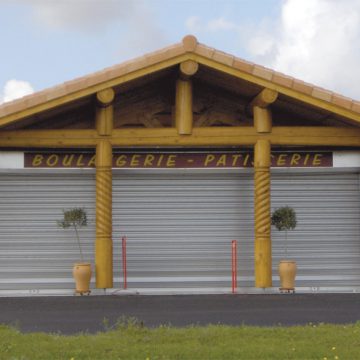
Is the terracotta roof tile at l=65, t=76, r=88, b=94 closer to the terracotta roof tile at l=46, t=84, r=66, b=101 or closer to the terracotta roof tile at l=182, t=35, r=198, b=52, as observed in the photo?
the terracotta roof tile at l=46, t=84, r=66, b=101

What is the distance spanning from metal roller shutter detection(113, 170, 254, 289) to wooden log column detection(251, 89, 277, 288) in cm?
94

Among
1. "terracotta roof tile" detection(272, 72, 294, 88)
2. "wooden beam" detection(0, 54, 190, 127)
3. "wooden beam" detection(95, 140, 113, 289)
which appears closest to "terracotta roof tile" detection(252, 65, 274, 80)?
"terracotta roof tile" detection(272, 72, 294, 88)

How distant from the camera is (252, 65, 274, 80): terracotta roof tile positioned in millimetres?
19672

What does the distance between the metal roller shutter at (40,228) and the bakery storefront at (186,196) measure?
2 cm

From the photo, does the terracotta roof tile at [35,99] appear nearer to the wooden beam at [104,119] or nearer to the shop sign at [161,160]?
the wooden beam at [104,119]

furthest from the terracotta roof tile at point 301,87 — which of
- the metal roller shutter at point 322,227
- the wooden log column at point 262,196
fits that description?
the metal roller shutter at point 322,227

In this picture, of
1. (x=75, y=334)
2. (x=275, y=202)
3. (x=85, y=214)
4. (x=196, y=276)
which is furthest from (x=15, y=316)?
(x=275, y=202)

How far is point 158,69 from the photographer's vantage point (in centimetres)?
1952

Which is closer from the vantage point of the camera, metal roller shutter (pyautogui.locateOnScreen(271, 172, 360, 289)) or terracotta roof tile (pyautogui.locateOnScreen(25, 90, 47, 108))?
terracotta roof tile (pyautogui.locateOnScreen(25, 90, 47, 108))

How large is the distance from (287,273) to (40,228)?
5816mm

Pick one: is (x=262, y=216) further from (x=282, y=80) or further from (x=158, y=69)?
(x=158, y=69)

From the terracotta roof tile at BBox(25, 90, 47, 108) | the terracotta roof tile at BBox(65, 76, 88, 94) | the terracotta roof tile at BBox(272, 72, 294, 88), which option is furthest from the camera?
the terracotta roof tile at BBox(272, 72, 294, 88)

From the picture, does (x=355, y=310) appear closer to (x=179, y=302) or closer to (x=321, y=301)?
(x=321, y=301)

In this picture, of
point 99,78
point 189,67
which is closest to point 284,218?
point 189,67
